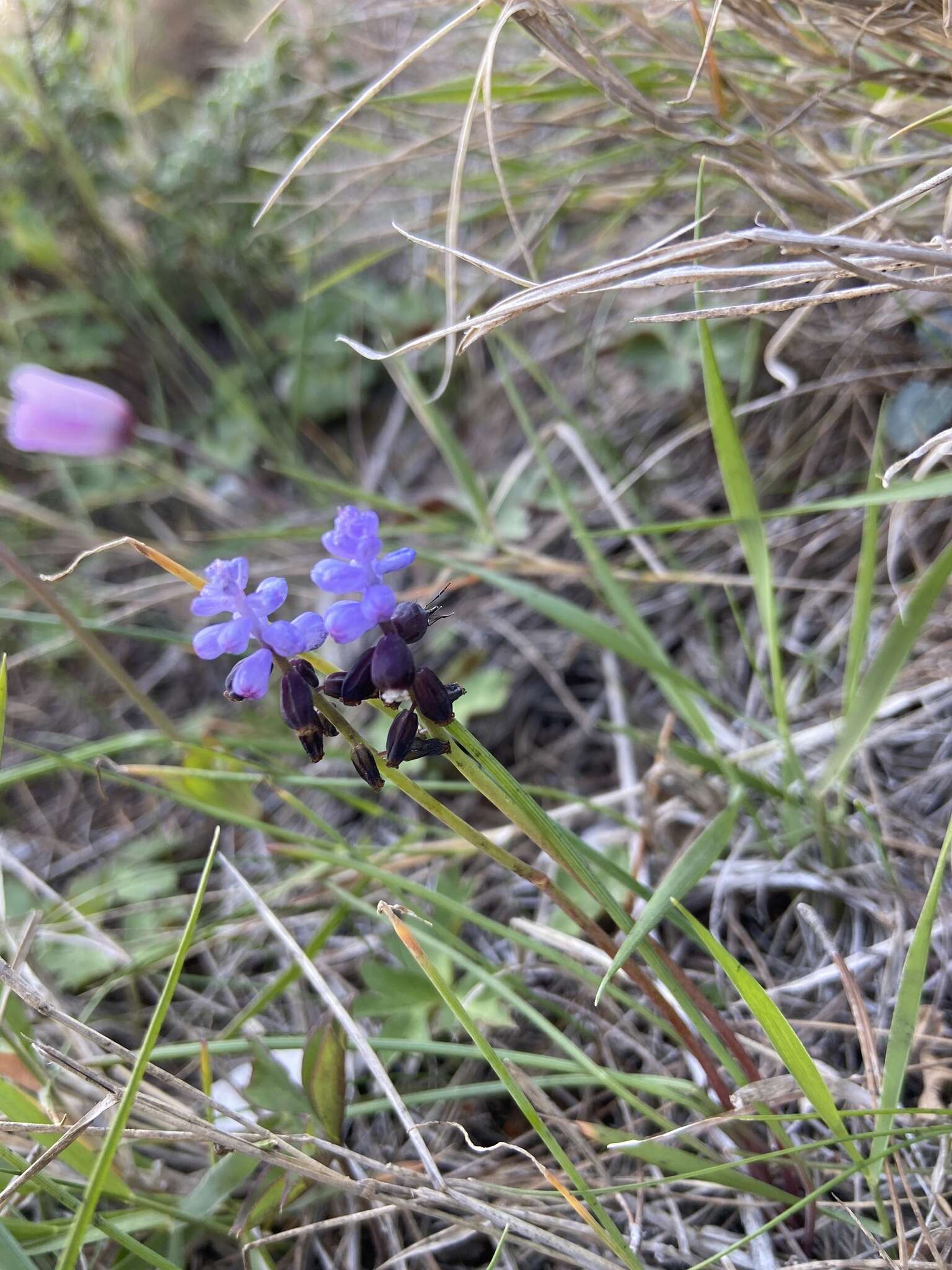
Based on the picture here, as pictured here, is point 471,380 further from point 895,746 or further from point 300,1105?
point 300,1105

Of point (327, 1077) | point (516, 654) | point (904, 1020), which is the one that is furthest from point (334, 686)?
point (516, 654)

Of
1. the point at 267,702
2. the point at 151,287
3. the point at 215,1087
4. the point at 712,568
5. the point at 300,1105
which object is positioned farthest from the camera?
the point at 151,287

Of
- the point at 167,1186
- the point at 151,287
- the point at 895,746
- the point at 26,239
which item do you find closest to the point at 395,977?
the point at 167,1186

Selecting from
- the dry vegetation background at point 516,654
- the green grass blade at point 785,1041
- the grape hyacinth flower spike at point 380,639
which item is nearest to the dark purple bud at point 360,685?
the grape hyacinth flower spike at point 380,639

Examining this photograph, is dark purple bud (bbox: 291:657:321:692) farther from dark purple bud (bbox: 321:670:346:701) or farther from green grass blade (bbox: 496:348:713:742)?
green grass blade (bbox: 496:348:713:742)

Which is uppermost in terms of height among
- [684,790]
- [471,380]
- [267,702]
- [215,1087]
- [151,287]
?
[151,287]

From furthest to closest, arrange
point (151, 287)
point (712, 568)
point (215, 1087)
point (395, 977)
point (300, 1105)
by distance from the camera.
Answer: point (151, 287) → point (712, 568) → point (215, 1087) → point (395, 977) → point (300, 1105)

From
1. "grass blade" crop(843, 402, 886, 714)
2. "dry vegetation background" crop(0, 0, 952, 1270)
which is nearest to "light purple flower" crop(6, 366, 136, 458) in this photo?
"dry vegetation background" crop(0, 0, 952, 1270)
